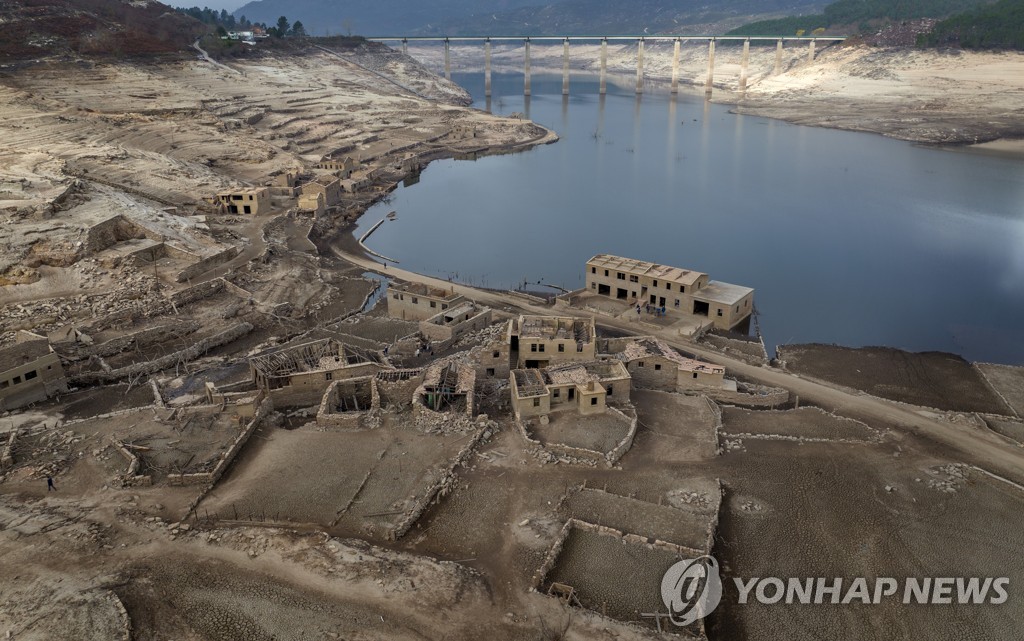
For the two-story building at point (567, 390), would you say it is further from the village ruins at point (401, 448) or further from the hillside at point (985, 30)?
the hillside at point (985, 30)

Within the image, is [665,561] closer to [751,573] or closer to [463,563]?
[751,573]

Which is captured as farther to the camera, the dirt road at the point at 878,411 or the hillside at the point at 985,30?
the hillside at the point at 985,30

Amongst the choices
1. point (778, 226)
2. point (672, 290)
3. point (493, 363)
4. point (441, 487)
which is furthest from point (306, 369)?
point (778, 226)

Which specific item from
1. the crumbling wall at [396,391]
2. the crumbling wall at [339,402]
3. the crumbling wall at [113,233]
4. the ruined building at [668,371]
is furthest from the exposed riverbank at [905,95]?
the crumbling wall at [113,233]

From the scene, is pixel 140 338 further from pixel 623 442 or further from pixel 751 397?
pixel 751 397

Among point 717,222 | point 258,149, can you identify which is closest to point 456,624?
point 717,222
